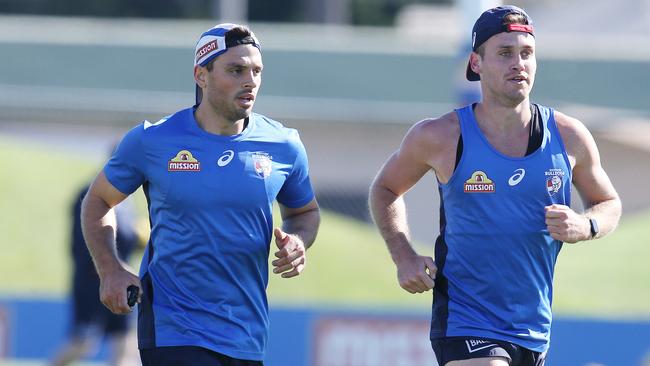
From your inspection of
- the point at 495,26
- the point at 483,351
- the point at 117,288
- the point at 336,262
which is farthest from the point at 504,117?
the point at 336,262

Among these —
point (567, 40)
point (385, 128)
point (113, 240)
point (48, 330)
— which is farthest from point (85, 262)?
point (567, 40)

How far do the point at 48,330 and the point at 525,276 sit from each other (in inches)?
368

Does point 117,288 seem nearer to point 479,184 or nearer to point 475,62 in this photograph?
point 479,184

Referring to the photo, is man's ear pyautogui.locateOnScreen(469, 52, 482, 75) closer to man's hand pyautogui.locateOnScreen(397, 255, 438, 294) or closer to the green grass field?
man's hand pyautogui.locateOnScreen(397, 255, 438, 294)

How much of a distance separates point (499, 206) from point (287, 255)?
3.45 feet

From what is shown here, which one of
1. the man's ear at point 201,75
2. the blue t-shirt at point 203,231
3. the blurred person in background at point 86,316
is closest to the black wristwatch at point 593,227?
the blue t-shirt at point 203,231

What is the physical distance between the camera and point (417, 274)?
654cm

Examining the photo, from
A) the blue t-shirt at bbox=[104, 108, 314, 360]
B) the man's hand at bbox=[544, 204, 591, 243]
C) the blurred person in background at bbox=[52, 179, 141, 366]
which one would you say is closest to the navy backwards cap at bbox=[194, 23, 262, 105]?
the blue t-shirt at bbox=[104, 108, 314, 360]

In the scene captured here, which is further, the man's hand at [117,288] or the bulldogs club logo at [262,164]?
the bulldogs club logo at [262,164]

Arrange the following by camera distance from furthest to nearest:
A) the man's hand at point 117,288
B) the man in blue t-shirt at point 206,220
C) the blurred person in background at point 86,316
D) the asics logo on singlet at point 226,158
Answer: the blurred person in background at point 86,316, the asics logo on singlet at point 226,158, the man in blue t-shirt at point 206,220, the man's hand at point 117,288

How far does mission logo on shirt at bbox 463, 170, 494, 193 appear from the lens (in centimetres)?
658

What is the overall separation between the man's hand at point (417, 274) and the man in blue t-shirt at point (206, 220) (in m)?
0.50

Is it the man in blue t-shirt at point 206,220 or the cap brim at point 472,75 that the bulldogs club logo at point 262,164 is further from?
the cap brim at point 472,75

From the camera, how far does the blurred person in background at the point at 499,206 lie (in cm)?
658
